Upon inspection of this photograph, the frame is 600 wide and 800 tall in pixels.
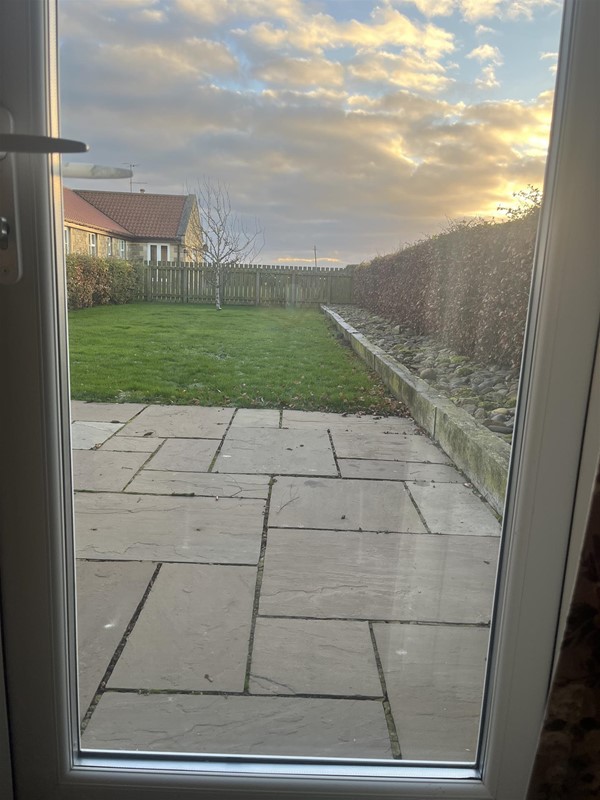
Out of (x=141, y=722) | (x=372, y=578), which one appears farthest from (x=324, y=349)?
(x=141, y=722)

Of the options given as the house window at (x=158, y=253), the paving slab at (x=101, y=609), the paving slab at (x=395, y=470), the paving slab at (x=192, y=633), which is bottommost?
the paving slab at (x=192, y=633)

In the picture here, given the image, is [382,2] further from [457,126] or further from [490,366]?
[490,366]

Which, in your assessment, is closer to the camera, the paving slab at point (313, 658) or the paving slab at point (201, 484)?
the paving slab at point (313, 658)

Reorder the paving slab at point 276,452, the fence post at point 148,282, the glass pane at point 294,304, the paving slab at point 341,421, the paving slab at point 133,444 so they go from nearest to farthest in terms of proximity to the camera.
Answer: the glass pane at point 294,304, the fence post at point 148,282, the paving slab at point 133,444, the paving slab at point 276,452, the paving slab at point 341,421

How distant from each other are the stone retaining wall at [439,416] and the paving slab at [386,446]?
0.07 meters

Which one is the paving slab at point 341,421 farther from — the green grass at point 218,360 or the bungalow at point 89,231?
the bungalow at point 89,231

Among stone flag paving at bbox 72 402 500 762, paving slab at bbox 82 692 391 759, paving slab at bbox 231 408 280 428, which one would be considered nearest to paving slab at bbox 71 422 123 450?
stone flag paving at bbox 72 402 500 762

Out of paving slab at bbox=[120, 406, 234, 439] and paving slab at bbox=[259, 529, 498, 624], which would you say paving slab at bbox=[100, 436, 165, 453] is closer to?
paving slab at bbox=[120, 406, 234, 439]

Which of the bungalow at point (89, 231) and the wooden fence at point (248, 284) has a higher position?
the bungalow at point (89, 231)

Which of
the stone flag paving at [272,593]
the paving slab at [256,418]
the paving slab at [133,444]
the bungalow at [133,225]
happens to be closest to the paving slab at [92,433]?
the stone flag paving at [272,593]

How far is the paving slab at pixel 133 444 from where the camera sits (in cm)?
220

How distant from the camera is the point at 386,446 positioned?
2.84 metres

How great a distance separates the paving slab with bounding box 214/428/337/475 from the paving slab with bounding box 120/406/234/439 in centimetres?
8

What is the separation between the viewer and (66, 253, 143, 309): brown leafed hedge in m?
1.01
